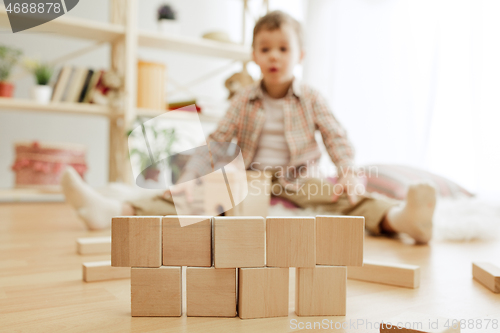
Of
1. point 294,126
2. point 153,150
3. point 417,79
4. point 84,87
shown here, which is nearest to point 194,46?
point 84,87

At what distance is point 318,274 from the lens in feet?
1.64

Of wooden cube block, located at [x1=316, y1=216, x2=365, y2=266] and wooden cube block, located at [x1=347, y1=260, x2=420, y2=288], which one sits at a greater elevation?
wooden cube block, located at [x1=316, y1=216, x2=365, y2=266]

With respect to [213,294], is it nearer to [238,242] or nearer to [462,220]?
[238,242]

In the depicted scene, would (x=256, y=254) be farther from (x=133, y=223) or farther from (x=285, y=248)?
(x=133, y=223)

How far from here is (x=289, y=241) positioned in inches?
19.1

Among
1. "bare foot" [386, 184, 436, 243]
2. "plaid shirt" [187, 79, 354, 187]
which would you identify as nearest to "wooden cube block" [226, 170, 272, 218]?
"plaid shirt" [187, 79, 354, 187]

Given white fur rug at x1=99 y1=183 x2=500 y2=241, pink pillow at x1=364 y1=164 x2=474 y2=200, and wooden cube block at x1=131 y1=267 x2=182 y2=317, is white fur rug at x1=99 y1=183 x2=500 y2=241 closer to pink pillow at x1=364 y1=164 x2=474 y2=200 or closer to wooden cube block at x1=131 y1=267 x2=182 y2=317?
pink pillow at x1=364 y1=164 x2=474 y2=200

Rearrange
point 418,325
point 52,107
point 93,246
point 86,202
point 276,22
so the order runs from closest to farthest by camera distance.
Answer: point 418,325 < point 93,246 < point 86,202 < point 276,22 < point 52,107

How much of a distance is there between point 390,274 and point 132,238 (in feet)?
1.32

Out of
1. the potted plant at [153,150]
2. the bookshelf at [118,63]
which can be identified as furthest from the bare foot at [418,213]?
the bookshelf at [118,63]

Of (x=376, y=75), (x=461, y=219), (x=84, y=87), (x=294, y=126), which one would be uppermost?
(x=376, y=75)

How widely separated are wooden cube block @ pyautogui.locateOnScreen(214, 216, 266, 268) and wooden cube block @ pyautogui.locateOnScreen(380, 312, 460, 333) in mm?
162

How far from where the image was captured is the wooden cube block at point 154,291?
1.60ft

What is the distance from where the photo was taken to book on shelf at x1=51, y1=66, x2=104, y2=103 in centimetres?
188
